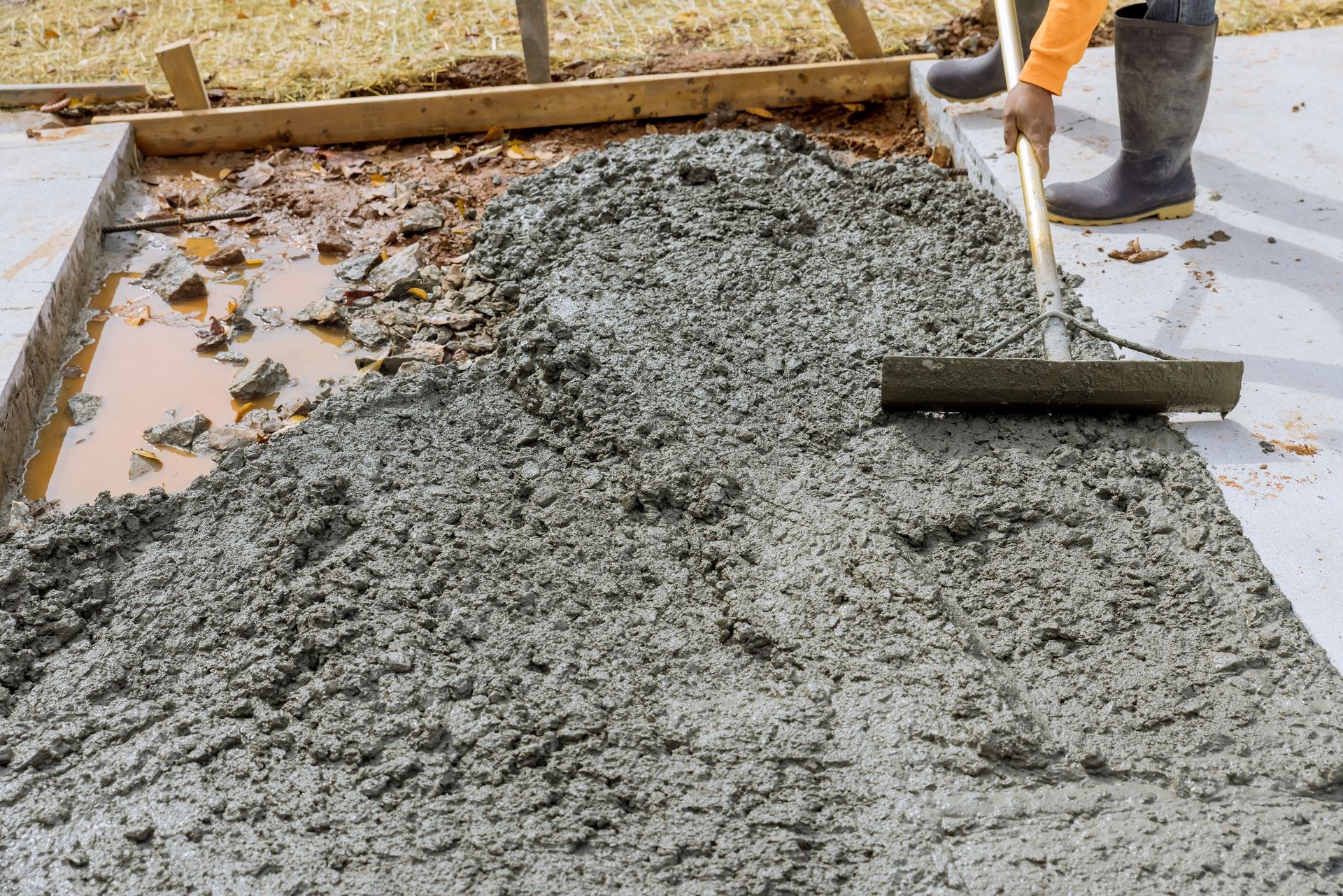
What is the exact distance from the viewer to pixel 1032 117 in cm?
268

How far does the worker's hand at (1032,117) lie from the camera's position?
2.66m

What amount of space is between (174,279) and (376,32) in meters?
2.24

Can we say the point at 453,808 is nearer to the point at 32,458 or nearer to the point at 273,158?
the point at 32,458

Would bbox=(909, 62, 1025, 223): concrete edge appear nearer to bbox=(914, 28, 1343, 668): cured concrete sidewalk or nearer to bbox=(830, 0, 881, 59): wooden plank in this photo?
bbox=(914, 28, 1343, 668): cured concrete sidewalk

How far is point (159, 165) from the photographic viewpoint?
4641mm

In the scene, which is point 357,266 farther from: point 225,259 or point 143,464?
point 143,464

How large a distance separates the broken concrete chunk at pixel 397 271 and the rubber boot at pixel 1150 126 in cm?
221

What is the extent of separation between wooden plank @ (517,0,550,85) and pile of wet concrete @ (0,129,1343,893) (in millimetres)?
2171

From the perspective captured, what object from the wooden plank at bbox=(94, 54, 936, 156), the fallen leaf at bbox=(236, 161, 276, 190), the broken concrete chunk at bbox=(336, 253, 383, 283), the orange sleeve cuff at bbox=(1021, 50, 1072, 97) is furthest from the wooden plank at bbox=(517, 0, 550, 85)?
the orange sleeve cuff at bbox=(1021, 50, 1072, 97)

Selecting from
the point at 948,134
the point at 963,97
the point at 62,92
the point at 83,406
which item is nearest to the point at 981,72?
the point at 963,97

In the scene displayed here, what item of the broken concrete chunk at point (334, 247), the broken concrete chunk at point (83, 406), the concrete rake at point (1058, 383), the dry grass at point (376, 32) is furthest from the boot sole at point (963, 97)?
the broken concrete chunk at point (83, 406)

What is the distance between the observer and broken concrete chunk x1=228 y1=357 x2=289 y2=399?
10.2ft

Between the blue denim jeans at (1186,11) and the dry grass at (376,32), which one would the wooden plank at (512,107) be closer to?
the dry grass at (376,32)

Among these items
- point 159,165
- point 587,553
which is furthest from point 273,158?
point 587,553
